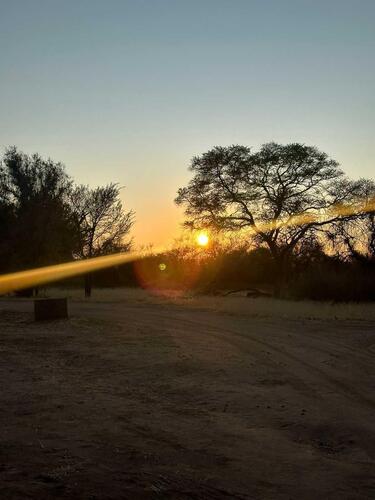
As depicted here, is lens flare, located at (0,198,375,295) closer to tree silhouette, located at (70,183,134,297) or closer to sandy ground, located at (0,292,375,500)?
tree silhouette, located at (70,183,134,297)

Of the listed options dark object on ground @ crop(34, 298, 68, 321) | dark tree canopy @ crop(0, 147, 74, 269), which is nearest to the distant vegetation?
dark tree canopy @ crop(0, 147, 74, 269)

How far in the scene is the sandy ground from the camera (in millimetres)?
4730

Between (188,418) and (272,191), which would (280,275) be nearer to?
(272,191)

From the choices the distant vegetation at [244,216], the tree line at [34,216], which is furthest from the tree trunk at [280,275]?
the tree line at [34,216]

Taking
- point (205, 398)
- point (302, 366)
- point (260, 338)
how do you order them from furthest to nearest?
1. point (260, 338)
2. point (302, 366)
3. point (205, 398)

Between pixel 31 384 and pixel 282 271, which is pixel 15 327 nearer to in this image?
pixel 31 384

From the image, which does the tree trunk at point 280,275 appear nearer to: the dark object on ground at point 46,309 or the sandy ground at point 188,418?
the dark object on ground at point 46,309

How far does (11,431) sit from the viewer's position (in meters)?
6.20

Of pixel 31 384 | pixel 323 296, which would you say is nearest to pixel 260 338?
pixel 31 384

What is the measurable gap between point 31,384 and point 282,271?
31.8 m

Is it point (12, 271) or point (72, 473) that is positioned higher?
point (12, 271)

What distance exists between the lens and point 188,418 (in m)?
6.87

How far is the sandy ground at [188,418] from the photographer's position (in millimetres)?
4730

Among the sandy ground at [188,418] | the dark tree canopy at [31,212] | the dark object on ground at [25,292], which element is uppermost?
the dark tree canopy at [31,212]
